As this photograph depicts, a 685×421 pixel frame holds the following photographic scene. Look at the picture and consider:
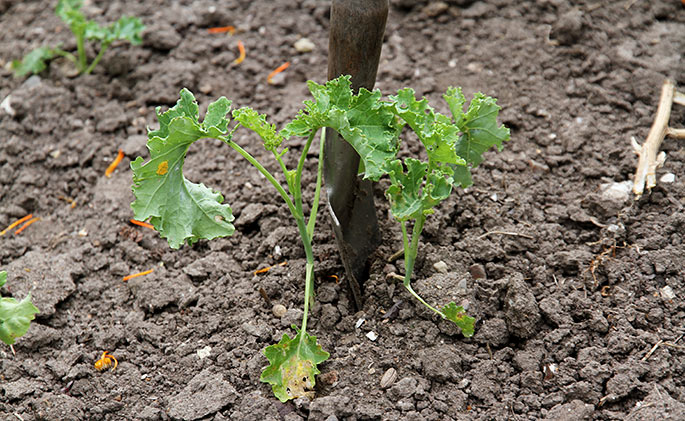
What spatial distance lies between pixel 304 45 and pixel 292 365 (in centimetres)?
210

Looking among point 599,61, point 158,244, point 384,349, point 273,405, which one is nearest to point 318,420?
point 273,405

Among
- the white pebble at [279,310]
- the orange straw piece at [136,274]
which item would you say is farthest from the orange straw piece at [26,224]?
the white pebble at [279,310]

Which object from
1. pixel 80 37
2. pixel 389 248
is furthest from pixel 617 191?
pixel 80 37

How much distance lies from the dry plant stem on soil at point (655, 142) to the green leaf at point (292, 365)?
60.6 inches

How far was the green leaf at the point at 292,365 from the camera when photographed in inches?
100

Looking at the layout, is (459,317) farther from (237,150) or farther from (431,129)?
(237,150)

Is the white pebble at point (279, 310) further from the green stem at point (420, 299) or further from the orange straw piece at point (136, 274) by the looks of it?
the orange straw piece at point (136, 274)

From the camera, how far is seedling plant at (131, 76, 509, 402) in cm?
232

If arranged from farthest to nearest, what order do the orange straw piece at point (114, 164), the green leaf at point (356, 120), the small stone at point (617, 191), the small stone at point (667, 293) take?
the orange straw piece at point (114, 164) < the small stone at point (617, 191) < the small stone at point (667, 293) < the green leaf at point (356, 120)

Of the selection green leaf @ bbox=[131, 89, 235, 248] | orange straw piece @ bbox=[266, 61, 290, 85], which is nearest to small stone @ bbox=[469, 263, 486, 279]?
green leaf @ bbox=[131, 89, 235, 248]

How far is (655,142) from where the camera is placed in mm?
3242

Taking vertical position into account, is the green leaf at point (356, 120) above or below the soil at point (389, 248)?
above

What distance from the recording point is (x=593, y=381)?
2.52 m

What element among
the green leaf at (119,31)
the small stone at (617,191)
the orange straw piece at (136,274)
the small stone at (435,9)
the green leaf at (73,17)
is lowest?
the orange straw piece at (136,274)
